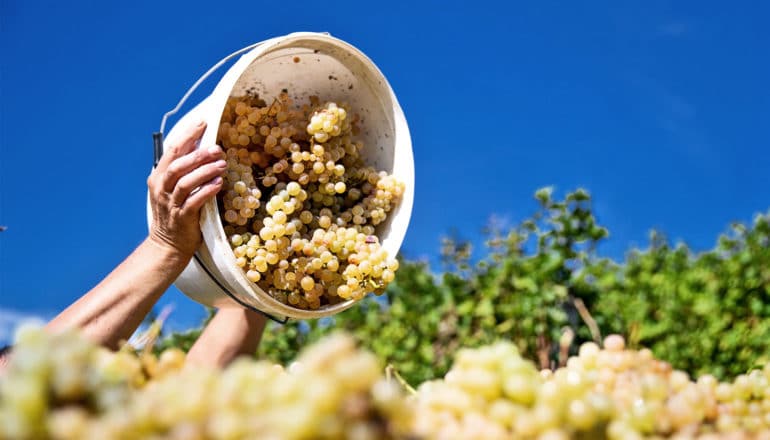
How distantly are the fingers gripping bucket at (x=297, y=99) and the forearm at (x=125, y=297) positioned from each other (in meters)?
0.10

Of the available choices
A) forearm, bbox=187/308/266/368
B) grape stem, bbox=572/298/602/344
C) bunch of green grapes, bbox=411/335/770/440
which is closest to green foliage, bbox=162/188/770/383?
grape stem, bbox=572/298/602/344

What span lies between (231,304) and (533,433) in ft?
5.77

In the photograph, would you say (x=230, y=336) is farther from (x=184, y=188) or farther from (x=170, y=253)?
(x=184, y=188)

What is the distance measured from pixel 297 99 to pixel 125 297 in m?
0.76

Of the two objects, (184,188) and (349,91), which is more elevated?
(349,91)

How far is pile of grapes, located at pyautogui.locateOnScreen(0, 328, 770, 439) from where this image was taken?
1.94 ft

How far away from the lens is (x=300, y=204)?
212 cm

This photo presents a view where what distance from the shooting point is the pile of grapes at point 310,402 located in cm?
59

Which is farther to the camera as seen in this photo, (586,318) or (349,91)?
(586,318)

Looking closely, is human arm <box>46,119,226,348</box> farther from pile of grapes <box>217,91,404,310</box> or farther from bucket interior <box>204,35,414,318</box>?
bucket interior <box>204,35,414,318</box>

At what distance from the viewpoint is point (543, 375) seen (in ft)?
3.49

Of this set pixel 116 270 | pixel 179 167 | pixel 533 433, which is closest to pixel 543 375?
pixel 533 433

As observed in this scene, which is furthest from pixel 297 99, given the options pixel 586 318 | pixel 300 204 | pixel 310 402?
pixel 586 318

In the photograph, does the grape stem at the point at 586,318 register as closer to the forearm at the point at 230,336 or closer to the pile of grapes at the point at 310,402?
the forearm at the point at 230,336
